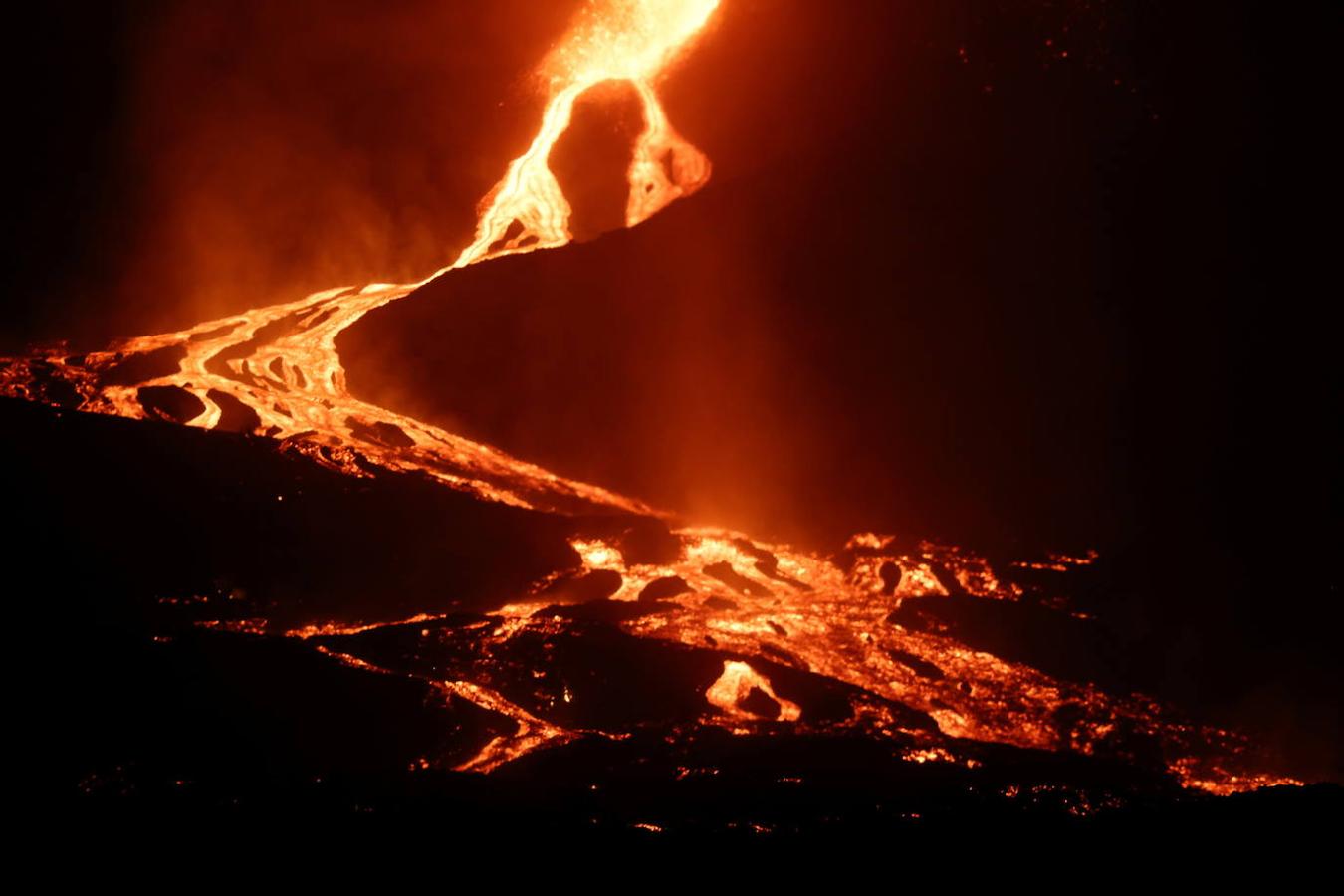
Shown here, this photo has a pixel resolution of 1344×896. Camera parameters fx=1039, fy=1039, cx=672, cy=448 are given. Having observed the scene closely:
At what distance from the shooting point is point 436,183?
33.6 feet

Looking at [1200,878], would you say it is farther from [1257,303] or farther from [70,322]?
[1257,303]

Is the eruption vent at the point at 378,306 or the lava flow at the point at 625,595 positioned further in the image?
→ the eruption vent at the point at 378,306

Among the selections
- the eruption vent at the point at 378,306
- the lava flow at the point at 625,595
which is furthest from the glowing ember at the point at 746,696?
the eruption vent at the point at 378,306

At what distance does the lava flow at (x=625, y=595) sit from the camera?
17.4 ft

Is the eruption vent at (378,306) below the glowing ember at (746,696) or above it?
above

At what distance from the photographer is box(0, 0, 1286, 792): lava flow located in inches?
209

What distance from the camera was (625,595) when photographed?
6.79m

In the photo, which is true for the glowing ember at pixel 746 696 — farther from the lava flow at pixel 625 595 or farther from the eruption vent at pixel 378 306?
the eruption vent at pixel 378 306

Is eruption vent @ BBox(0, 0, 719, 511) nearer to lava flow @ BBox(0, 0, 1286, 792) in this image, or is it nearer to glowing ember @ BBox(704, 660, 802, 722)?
lava flow @ BBox(0, 0, 1286, 792)

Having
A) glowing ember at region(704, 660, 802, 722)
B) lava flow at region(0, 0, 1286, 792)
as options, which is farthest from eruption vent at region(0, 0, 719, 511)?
glowing ember at region(704, 660, 802, 722)

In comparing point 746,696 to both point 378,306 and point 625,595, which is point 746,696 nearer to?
point 625,595

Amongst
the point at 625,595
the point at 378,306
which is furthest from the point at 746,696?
the point at 378,306

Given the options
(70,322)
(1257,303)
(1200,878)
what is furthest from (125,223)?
(1257,303)

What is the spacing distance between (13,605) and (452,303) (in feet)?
20.0
